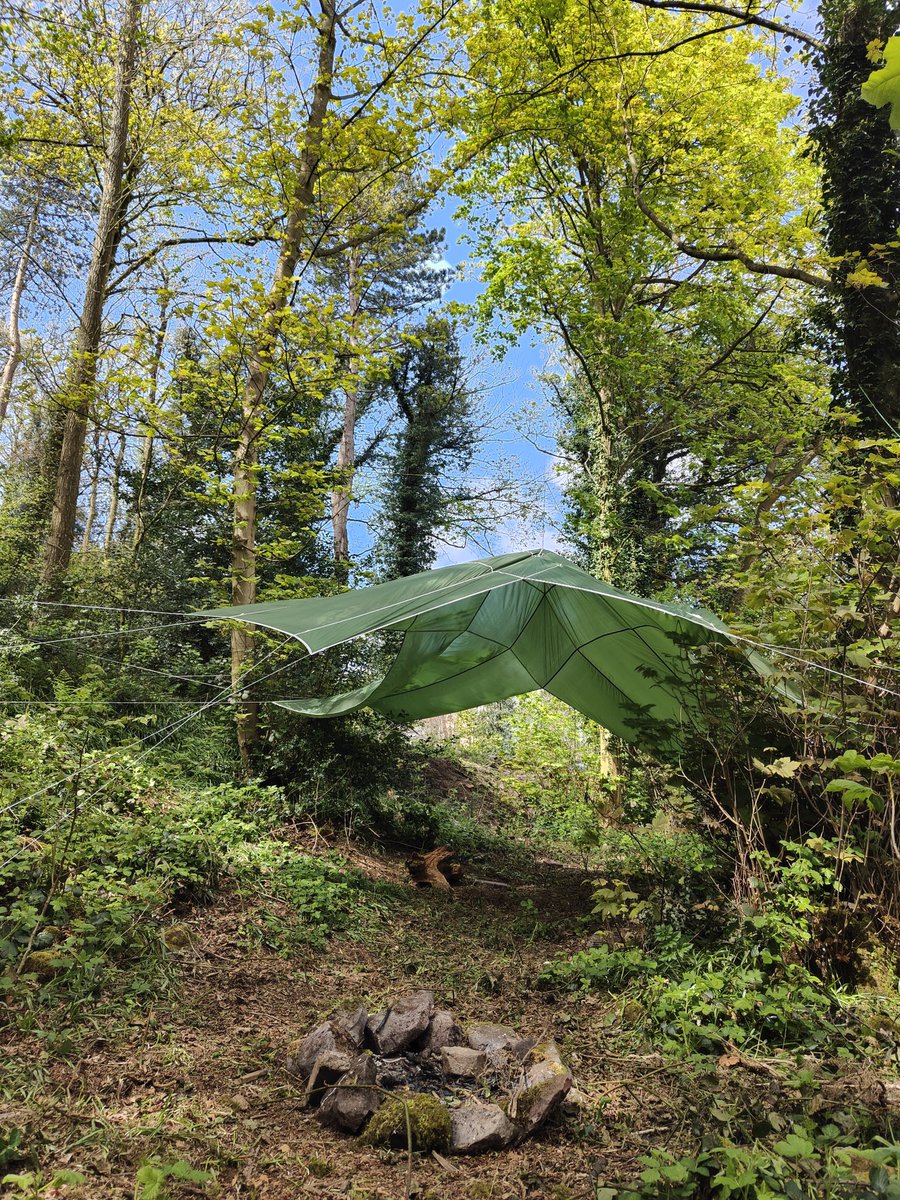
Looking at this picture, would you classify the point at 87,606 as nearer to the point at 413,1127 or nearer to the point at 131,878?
the point at 131,878

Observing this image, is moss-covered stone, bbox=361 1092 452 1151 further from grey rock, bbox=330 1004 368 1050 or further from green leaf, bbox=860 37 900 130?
green leaf, bbox=860 37 900 130

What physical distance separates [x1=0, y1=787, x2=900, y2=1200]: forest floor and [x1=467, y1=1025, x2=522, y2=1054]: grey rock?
209 mm

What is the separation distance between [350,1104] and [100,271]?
8.35 meters

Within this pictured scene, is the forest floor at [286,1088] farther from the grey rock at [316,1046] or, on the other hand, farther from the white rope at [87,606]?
the white rope at [87,606]

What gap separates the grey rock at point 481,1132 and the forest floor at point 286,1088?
0.03 m

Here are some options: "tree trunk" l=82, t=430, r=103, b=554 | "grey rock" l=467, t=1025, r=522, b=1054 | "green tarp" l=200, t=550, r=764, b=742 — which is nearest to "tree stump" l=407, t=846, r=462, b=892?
"green tarp" l=200, t=550, r=764, b=742

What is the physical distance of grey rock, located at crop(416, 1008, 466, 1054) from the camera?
8.74 ft

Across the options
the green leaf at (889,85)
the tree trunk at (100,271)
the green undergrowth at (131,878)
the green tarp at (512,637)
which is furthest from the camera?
the tree trunk at (100,271)

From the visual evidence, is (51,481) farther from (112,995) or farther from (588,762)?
(112,995)

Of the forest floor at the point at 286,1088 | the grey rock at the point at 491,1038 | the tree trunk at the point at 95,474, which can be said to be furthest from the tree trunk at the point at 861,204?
the tree trunk at the point at 95,474

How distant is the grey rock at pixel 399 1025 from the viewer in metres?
2.61

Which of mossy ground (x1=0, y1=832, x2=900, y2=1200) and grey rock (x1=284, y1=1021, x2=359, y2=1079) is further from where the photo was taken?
grey rock (x1=284, y1=1021, x2=359, y2=1079)

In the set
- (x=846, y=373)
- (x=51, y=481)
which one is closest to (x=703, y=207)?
(x=846, y=373)

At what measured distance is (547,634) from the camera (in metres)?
5.21
